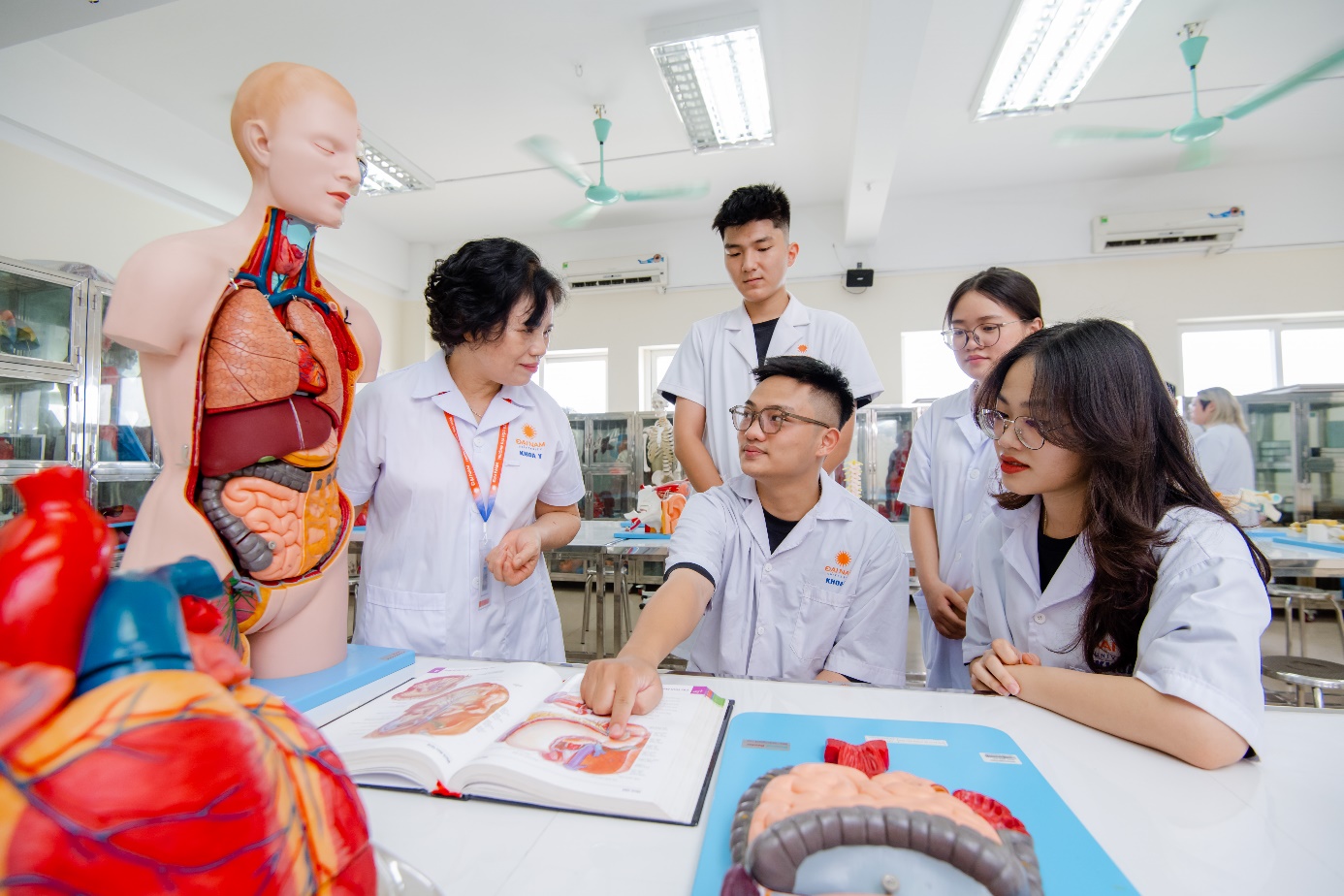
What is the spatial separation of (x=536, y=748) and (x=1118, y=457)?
1.15m

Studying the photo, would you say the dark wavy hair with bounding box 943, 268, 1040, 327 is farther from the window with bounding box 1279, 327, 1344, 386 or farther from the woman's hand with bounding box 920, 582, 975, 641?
the window with bounding box 1279, 327, 1344, 386

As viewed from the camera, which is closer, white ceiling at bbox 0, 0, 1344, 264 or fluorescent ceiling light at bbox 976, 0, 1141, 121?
fluorescent ceiling light at bbox 976, 0, 1141, 121

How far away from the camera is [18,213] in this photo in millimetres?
4520

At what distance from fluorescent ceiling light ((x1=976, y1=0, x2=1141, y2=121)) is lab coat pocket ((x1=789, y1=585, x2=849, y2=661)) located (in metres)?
4.16

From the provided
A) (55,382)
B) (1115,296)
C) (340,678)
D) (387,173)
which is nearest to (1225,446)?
(1115,296)

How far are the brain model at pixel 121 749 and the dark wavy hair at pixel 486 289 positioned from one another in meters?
1.24

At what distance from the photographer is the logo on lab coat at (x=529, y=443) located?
1.80 metres

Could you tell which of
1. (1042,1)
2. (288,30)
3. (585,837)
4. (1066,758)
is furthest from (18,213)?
(1042,1)

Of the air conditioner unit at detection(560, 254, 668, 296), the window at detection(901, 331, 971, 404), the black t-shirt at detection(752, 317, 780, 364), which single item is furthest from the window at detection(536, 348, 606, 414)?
the black t-shirt at detection(752, 317, 780, 364)

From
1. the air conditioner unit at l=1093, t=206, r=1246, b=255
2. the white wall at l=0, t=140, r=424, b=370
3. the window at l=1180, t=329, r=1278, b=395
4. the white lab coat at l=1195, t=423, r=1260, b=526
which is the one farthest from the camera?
the window at l=1180, t=329, r=1278, b=395

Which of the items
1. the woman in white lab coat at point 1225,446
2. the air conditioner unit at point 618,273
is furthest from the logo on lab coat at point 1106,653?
the air conditioner unit at point 618,273

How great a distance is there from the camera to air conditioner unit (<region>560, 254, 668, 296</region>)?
782cm

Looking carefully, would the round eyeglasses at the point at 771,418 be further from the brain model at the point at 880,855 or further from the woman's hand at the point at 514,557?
the brain model at the point at 880,855

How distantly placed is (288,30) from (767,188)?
401 centimetres
